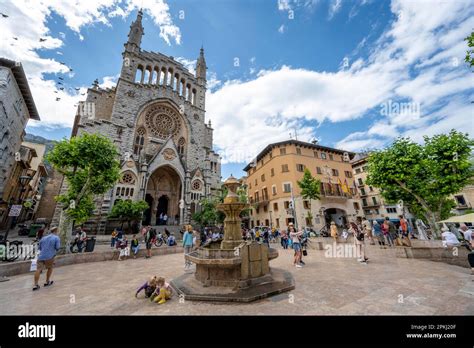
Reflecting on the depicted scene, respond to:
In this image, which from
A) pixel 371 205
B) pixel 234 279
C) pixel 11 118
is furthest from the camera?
pixel 371 205

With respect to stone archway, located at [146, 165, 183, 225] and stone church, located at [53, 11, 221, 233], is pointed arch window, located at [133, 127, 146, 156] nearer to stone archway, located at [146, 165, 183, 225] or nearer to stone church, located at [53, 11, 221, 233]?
stone church, located at [53, 11, 221, 233]

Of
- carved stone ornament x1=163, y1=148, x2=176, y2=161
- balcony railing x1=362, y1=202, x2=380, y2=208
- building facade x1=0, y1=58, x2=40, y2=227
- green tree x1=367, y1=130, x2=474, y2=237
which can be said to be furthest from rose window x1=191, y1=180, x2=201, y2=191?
balcony railing x1=362, y1=202, x2=380, y2=208

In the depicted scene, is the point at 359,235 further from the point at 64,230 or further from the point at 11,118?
the point at 11,118

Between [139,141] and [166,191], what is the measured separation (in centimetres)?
831

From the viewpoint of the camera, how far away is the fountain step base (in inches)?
167

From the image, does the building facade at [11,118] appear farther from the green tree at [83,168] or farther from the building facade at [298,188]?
the building facade at [298,188]

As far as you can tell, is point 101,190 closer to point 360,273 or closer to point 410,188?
point 360,273

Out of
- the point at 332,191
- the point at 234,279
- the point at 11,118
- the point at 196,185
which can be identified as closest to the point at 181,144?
the point at 196,185

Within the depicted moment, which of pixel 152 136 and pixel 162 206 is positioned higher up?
pixel 152 136

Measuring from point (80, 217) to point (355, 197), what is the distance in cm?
3347

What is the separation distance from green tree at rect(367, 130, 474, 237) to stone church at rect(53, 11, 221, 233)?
21.9 m

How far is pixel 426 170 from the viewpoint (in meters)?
13.9

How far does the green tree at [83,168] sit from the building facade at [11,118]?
18.9ft
